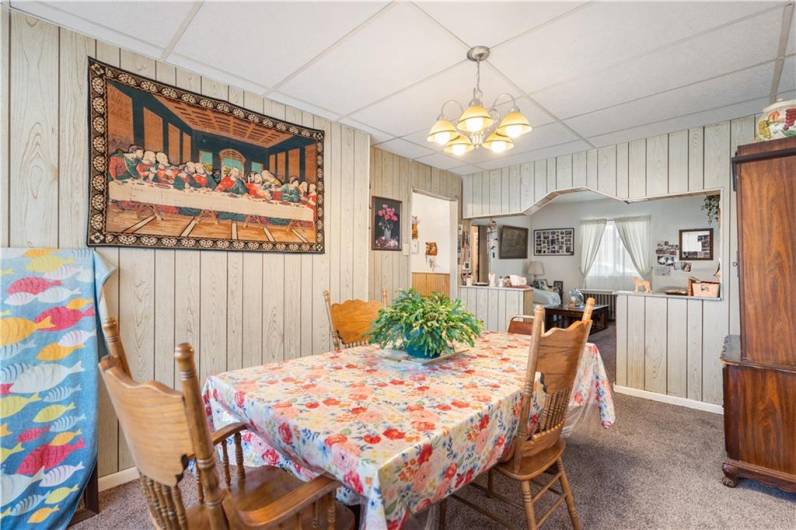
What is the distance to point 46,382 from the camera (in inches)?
71.1

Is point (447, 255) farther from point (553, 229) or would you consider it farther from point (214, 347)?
point (553, 229)

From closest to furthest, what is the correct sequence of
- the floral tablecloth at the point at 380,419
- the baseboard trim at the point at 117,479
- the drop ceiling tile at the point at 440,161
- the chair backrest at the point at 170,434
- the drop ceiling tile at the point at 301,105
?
the chair backrest at the point at 170,434, the floral tablecloth at the point at 380,419, the baseboard trim at the point at 117,479, the drop ceiling tile at the point at 301,105, the drop ceiling tile at the point at 440,161

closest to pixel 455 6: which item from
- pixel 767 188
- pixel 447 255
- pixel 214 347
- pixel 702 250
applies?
pixel 767 188

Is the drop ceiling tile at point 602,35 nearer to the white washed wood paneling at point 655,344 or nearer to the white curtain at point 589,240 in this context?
the white washed wood paneling at point 655,344

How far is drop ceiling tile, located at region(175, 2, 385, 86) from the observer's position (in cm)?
178

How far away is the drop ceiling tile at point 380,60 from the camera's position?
1.91 m

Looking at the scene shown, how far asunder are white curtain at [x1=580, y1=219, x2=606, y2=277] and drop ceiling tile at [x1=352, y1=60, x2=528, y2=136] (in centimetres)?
536

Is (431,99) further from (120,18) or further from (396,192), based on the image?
(120,18)

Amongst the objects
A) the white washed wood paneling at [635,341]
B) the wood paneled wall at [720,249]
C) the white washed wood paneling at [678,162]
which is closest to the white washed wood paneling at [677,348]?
the wood paneled wall at [720,249]

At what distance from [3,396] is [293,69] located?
7.25ft

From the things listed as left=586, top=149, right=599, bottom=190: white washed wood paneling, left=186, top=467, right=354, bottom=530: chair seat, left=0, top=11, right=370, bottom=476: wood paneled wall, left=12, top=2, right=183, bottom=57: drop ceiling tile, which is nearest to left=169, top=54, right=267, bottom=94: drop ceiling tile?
left=0, top=11, right=370, bottom=476: wood paneled wall

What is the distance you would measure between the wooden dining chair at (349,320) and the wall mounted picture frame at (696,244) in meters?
6.46

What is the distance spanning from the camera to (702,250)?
6328mm

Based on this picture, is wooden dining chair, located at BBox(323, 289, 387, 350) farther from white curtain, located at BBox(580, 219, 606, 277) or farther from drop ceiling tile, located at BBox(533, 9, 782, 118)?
white curtain, located at BBox(580, 219, 606, 277)
